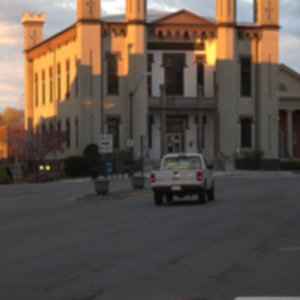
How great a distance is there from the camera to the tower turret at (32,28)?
258ft

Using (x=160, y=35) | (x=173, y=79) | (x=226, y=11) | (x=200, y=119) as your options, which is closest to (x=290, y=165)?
(x=200, y=119)

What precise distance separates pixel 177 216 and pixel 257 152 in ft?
148

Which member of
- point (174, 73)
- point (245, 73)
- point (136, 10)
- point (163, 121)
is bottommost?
point (163, 121)

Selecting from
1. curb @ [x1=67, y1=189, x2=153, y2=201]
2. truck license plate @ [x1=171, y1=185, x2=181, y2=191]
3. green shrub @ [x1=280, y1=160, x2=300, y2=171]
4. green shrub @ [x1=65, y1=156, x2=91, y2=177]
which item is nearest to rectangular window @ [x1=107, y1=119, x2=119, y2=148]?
green shrub @ [x1=65, y1=156, x2=91, y2=177]

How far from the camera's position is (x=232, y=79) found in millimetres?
63406

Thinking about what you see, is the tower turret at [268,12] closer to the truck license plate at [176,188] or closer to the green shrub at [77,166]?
the green shrub at [77,166]

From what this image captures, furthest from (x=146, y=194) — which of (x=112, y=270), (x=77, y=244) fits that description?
(x=112, y=270)

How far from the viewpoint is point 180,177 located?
2448 cm

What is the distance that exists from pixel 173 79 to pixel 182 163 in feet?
135

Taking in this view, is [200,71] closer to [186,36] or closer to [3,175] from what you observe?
[186,36]

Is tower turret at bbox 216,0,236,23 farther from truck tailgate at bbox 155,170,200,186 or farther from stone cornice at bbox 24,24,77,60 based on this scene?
truck tailgate at bbox 155,170,200,186

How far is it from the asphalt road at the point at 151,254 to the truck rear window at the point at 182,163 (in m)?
4.06

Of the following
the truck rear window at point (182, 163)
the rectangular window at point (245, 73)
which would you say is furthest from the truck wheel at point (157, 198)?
the rectangular window at point (245, 73)

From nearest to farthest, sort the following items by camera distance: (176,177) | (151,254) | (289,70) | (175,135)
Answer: (151,254) < (176,177) < (175,135) < (289,70)
